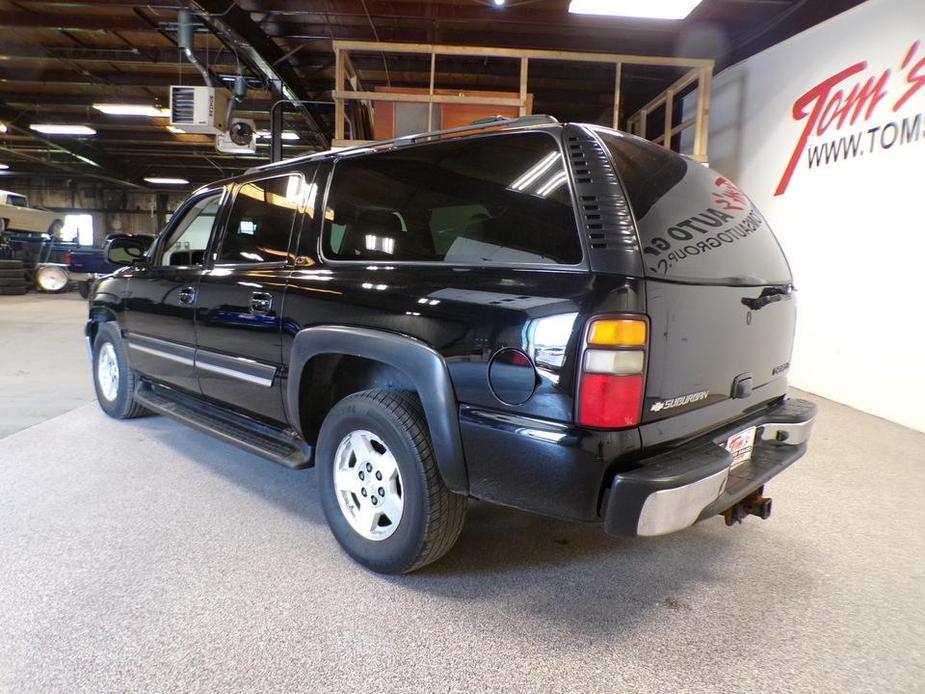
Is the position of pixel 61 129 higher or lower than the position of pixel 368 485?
higher

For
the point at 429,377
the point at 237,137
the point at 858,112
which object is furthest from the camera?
the point at 237,137

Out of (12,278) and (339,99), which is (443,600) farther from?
(12,278)

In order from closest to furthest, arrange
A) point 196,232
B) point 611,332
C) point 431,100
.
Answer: point 611,332 → point 196,232 → point 431,100

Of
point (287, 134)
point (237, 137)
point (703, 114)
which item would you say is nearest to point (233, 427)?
point (703, 114)

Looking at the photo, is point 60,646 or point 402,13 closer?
point 60,646

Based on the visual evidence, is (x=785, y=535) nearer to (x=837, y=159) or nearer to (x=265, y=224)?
(x=265, y=224)

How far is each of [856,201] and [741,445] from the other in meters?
4.19

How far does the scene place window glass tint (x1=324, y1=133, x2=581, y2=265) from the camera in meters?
1.72

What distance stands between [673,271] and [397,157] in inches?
46.2

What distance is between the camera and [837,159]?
16.9 feet

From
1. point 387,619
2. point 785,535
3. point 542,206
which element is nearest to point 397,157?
point 542,206

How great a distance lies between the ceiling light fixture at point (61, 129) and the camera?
43.2ft

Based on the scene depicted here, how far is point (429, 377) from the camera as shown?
183 centimetres

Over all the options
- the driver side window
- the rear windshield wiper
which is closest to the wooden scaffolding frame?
the driver side window
